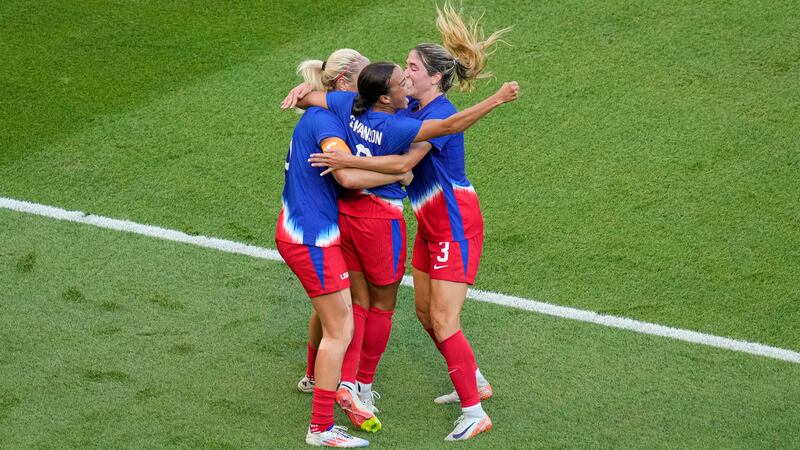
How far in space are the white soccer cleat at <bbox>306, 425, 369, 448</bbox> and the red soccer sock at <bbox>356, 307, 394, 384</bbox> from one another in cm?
50

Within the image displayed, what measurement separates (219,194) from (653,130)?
3784 mm

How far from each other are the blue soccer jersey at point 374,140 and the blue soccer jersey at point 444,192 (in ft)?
0.50

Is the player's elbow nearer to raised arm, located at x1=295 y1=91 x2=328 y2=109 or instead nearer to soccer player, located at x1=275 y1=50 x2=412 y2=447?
soccer player, located at x1=275 y1=50 x2=412 y2=447

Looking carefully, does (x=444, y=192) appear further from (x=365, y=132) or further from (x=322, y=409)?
(x=322, y=409)

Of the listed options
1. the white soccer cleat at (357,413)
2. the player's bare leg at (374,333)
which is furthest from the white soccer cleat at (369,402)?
the white soccer cleat at (357,413)

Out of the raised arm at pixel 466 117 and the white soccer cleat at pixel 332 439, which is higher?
the raised arm at pixel 466 117

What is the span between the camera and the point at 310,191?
6086 millimetres

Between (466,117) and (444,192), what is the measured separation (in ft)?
2.11

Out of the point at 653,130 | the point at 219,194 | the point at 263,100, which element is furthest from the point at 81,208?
the point at 653,130

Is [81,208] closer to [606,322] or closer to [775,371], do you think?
[606,322]

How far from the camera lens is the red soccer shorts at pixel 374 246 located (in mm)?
6266

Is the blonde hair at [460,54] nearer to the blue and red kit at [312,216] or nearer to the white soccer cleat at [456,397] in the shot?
the blue and red kit at [312,216]

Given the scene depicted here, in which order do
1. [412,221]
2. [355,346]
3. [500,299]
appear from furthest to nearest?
[412,221] < [500,299] < [355,346]

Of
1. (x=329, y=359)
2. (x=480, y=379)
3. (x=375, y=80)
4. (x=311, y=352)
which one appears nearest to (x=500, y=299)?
(x=480, y=379)
